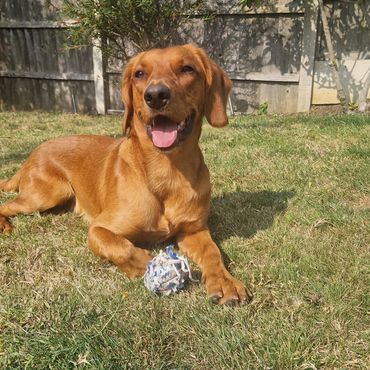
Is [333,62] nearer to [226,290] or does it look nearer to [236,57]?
[236,57]

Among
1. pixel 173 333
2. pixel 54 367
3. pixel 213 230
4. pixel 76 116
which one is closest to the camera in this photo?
pixel 54 367

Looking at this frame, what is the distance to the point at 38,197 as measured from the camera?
3678 mm

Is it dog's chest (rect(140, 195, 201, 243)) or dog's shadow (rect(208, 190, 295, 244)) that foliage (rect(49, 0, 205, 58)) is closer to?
dog's shadow (rect(208, 190, 295, 244))

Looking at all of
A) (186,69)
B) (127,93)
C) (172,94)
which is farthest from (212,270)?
(127,93)

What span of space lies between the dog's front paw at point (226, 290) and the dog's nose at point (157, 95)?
1.03 metres

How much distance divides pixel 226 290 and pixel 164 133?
103cm

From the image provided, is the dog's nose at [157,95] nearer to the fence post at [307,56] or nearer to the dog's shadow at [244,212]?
the dog's shadow at [244,212]

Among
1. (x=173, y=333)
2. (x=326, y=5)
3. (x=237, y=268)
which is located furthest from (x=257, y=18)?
(x=173, y=333)

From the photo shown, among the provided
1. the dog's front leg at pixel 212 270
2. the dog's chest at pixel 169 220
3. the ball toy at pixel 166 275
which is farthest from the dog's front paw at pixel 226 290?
the dog's chest at pixel 169 220

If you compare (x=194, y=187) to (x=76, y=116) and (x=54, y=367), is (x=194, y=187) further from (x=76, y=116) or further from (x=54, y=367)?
(x=76, y=116)

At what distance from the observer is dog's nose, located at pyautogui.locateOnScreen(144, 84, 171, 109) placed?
2.57m

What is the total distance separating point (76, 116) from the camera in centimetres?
883

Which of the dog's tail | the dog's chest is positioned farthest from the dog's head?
the dog's tail

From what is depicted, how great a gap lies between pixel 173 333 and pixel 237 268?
78cm
